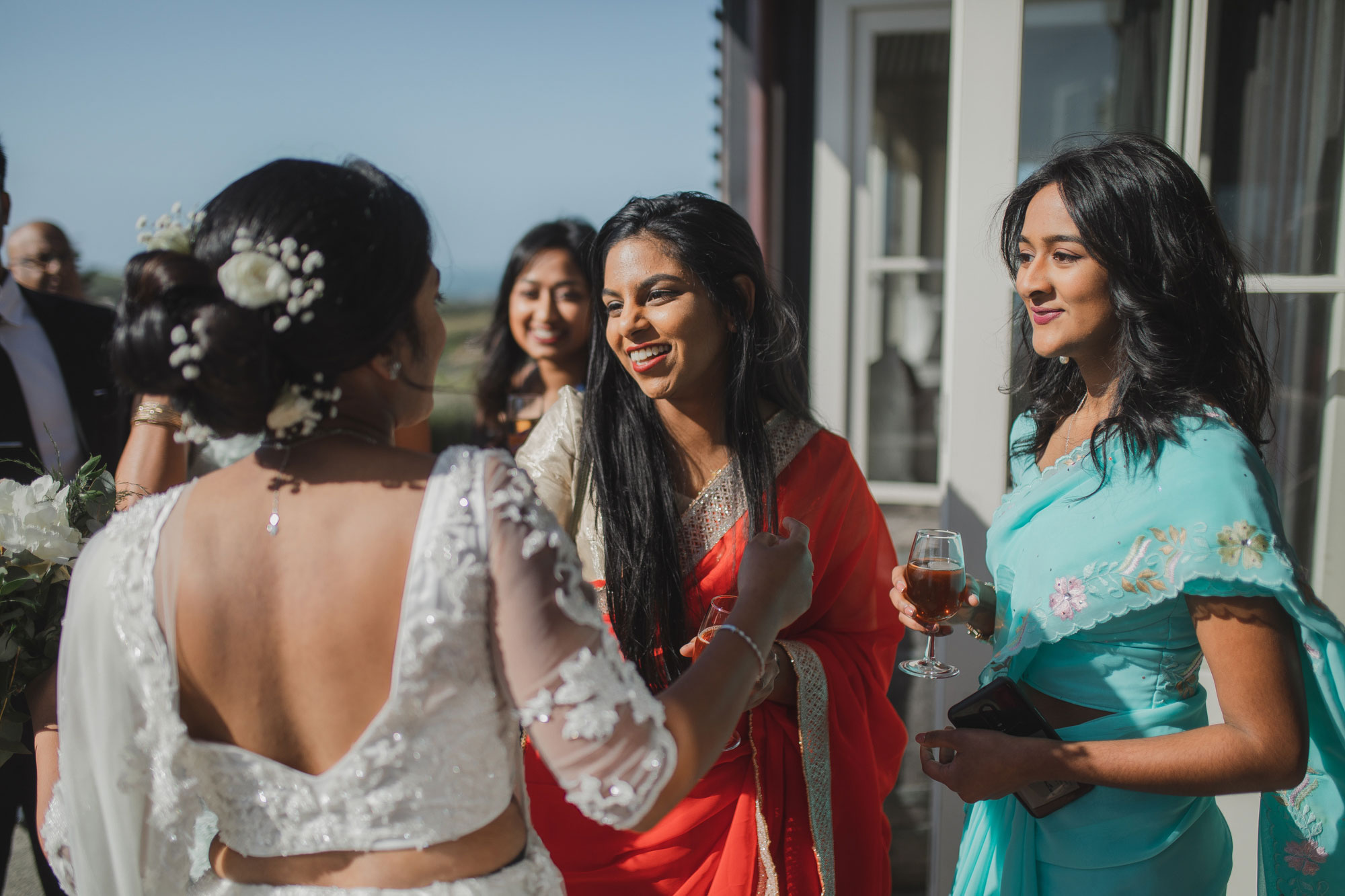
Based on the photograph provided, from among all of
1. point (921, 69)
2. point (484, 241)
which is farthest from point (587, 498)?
point (484, 241)

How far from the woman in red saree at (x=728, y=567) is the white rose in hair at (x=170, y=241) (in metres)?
0.89

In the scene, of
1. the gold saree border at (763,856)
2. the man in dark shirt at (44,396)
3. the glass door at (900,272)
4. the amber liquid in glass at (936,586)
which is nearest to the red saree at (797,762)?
the gold saree border at (763,856)

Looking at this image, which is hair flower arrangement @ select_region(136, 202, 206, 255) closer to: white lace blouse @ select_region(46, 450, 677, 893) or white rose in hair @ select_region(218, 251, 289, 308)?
white rose in hair @ select_region(218, 251, 289, 308)

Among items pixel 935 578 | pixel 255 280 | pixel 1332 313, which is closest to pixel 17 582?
pixel 255 280

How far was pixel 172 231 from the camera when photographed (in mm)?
956

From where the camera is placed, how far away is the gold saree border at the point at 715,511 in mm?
1780

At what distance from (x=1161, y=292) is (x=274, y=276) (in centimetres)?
120

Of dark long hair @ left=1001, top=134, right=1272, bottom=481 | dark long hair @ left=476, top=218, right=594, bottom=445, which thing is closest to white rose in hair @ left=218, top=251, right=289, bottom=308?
dark long hair @ left=1001, top=134, right=1272, bottom=481

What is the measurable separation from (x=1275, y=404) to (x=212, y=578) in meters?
2.49

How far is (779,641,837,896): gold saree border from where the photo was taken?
165cm

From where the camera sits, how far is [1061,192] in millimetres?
1381

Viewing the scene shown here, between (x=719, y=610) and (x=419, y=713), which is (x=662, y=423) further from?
(x=419, y=713)

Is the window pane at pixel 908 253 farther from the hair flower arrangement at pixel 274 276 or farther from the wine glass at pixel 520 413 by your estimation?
the hair flower arrangement at pixel 274 276

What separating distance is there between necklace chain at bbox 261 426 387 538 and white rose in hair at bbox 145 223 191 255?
0.23 m
